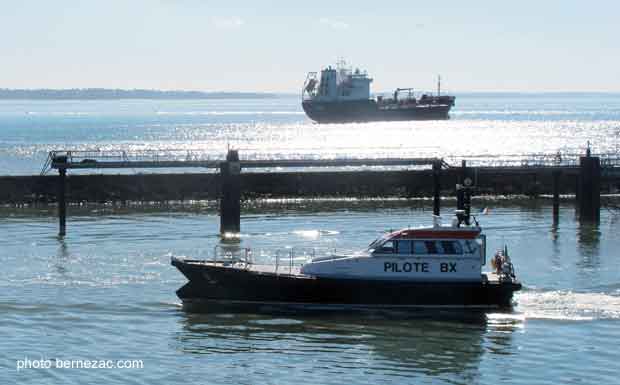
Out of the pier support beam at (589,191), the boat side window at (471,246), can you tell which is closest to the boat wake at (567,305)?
the boat side window at (471,246)

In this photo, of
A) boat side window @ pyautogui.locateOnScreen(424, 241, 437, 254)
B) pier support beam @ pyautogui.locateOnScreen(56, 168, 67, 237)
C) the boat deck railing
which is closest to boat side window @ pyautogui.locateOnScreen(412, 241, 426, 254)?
boat side window @ pyautogui.locateOnScreen(424, 241, 437, 254)

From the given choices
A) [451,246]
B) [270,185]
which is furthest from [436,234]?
[270,185]

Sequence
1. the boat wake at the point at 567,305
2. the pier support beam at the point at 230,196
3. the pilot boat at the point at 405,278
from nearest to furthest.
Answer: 1. the boat wake at the point at 567,305
2. the pilot boat at the point at 405,278
3. the pier support beam at the point at 230,196

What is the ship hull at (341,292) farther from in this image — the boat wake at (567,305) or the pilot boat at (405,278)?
the boat wake at (567,305)

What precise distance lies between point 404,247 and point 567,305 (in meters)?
7.06

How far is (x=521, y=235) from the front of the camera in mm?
63344

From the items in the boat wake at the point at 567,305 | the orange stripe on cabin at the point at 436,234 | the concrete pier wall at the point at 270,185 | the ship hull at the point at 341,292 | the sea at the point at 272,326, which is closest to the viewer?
the sea at the point at 272,326

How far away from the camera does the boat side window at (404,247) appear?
43.5 metres

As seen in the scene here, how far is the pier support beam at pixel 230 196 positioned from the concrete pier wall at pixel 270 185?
51.5 ft

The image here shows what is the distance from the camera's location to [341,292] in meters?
43.8

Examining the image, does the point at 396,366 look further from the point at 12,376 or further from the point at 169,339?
the point at 12,376

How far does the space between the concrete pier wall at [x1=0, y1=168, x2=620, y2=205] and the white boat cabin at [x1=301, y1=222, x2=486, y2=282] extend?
36196 mm

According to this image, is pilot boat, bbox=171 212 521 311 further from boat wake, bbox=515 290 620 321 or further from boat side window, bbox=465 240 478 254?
boat wake, bbox=515 290 620 321

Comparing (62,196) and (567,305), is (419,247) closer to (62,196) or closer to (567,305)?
(567,305)
